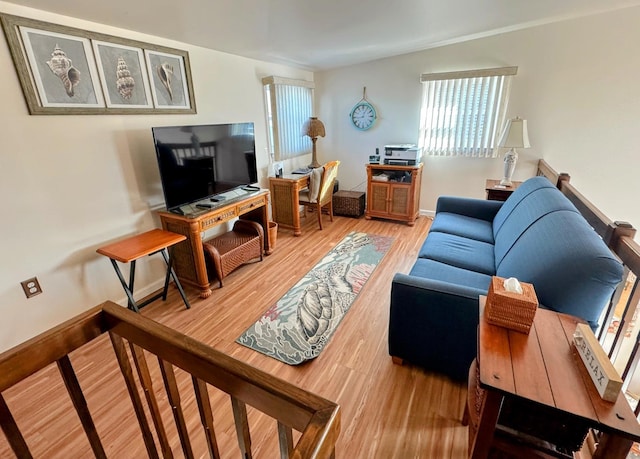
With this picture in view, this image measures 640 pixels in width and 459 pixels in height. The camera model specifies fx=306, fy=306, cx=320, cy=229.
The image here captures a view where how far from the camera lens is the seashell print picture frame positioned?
5.82 ft

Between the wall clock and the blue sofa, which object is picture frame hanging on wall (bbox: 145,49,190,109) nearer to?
the blue sofa

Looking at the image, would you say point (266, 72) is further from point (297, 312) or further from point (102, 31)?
point (297, 312)

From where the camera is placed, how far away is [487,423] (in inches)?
40.6

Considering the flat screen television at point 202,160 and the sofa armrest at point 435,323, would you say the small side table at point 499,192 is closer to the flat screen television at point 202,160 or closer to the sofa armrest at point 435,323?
the sofa armrest at point 435,323

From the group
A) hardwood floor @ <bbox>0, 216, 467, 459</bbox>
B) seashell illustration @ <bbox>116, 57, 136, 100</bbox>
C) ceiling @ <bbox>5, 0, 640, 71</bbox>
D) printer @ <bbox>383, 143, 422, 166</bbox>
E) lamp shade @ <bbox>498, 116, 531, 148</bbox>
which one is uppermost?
ceiling @ <bbox>5, 0, 640, 71</bbox>

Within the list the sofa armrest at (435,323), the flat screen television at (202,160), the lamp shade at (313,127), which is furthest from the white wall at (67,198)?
the sofa armrest at (435,323)

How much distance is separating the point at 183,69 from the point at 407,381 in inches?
118

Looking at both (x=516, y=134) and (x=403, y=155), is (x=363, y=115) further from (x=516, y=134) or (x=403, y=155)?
(x=516, y=134)

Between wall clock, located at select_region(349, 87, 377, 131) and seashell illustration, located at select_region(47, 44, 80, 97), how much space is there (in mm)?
3419

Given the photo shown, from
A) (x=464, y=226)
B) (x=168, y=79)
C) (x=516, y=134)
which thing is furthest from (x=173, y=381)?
(x=516, y=134)

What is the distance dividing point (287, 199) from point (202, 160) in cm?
140

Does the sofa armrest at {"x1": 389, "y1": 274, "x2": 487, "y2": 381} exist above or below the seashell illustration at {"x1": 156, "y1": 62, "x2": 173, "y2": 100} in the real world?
below

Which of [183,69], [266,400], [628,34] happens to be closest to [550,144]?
[628,34]

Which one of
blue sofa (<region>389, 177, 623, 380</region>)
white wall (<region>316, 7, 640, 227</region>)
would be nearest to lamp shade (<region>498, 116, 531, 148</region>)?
white wall (<region>316, 7, 640, 227</region>)
